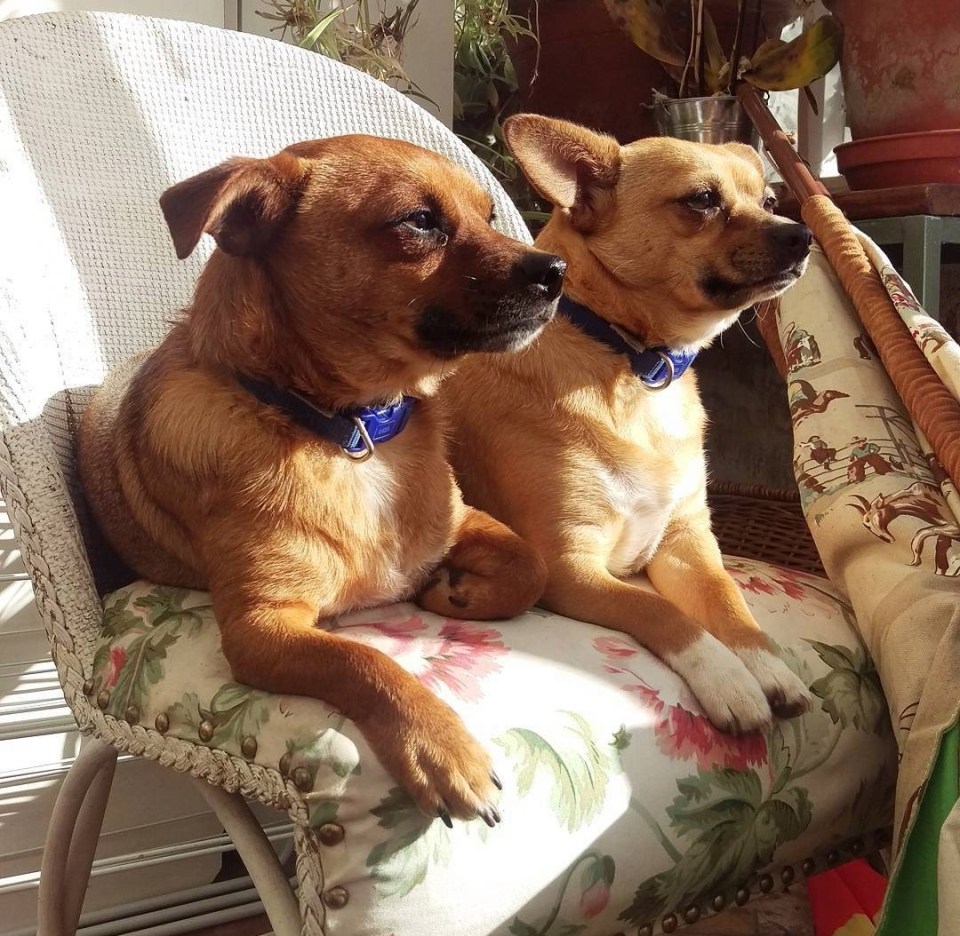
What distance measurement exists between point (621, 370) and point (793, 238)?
0.85 ft

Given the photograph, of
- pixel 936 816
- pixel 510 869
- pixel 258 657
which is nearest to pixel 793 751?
pixel 936 816

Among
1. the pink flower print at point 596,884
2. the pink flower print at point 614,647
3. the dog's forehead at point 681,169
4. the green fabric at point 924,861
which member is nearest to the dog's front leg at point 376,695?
the pink flower print at point 596,884

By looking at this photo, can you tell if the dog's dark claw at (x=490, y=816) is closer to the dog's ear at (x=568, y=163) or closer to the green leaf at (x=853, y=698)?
the green leaf at (x=853, y=698)

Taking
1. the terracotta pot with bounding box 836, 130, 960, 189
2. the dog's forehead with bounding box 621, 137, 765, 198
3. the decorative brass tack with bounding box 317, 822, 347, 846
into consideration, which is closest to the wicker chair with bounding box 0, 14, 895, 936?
the decorative brass tack with bounding box 317, 822, 347, 846

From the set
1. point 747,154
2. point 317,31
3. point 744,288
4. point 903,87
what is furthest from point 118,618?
point 903,87

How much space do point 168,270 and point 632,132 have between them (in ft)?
3.40

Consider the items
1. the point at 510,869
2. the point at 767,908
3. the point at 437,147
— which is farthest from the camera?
the point at 767,908

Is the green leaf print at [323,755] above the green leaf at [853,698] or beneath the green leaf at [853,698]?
above

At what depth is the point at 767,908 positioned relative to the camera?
64.4 inches

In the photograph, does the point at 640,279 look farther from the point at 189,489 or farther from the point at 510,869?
the point at 510,869

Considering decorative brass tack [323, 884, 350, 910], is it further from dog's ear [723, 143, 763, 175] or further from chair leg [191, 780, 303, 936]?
Answer: dog's ear [723, 143, 763, 175]

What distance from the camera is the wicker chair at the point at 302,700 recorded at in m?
0.74

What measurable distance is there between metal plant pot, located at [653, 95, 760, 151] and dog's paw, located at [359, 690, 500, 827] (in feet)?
4.34

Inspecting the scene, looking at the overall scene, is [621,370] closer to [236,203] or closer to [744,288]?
[744,288]
